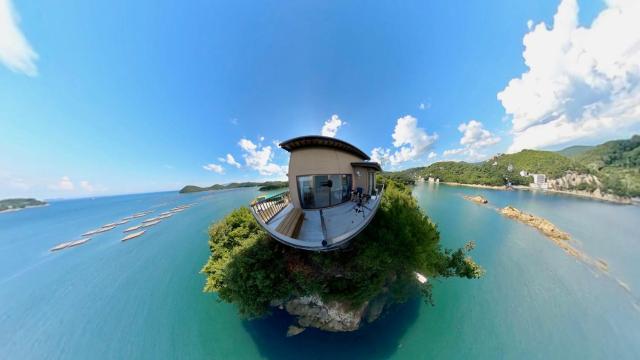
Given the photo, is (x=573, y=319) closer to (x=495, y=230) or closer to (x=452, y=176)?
A: (x=495, y=230)

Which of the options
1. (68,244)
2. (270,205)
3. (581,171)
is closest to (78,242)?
(68,244)

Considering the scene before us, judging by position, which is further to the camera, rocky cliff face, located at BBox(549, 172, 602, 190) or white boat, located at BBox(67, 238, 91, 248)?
rocky cliff face, located at BBox(549, 172, 602, 190)

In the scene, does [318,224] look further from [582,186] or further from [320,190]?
[582,186]

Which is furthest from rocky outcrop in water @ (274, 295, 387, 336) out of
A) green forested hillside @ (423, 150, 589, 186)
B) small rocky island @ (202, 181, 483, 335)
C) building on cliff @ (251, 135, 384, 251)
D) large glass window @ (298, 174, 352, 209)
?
green forested hillside @ (423, 150, 589, 186)

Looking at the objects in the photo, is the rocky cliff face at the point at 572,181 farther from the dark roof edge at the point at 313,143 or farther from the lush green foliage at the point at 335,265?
the dark roof edge at the point at 313,143

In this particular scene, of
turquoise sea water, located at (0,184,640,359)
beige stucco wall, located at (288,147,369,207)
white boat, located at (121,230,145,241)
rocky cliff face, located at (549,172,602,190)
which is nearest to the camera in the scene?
beige stucco wall, located at (288,147,369,207)

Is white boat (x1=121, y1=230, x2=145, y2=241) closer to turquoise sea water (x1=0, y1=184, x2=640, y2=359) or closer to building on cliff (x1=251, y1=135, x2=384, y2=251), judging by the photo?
turquoise sea water (x1=0, y1=184, x2=640, y2=359)
